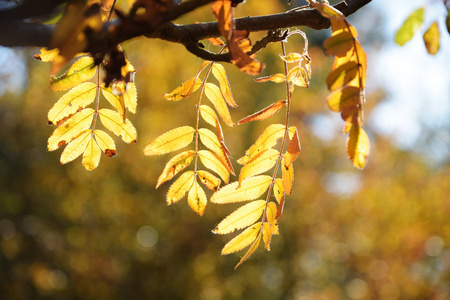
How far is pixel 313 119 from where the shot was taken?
8922 mm

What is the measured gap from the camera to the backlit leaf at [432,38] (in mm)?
854

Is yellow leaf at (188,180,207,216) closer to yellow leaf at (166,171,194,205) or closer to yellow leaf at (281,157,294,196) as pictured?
yellow leaf at (166,171,194,205)

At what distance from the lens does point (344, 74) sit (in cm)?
71

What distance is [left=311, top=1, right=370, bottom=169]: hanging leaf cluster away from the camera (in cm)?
66

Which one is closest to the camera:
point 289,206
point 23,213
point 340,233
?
point 23,213

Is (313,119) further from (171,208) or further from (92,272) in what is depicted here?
(92,272)

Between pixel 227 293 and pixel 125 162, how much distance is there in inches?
83.8

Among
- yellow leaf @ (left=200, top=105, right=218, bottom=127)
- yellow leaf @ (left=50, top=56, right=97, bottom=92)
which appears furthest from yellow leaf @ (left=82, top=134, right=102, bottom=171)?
yellow leaf @ (left=200, top=105, right=218, bottom=127)

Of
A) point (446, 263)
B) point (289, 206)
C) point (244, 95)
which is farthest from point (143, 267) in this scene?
point (446, 263)

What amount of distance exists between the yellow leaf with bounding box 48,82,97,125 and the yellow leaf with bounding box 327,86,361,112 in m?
0.52

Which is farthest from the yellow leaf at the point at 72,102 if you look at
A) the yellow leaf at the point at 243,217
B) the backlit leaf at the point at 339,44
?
the backlit leaf at the point at 339,44

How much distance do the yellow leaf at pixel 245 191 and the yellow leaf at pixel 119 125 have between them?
0.21 m

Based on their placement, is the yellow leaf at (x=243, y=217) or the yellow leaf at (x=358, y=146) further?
the yellow leaf at (x=243, y=217)

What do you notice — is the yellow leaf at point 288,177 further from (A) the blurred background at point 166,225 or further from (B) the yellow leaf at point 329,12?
(A) the blurred background at point 166,225
